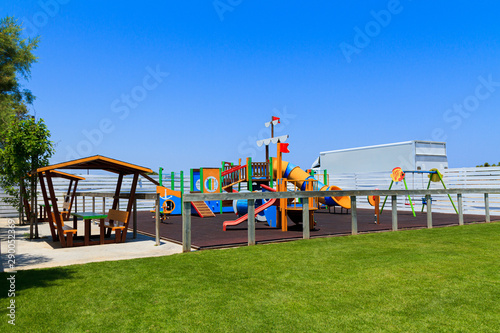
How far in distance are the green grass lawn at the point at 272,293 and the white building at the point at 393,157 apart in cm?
1610

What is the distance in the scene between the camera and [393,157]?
2364 cm

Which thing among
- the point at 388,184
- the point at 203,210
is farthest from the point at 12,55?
the point at 388,184

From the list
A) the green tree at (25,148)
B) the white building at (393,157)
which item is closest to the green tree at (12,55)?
the green tree at (25,148)

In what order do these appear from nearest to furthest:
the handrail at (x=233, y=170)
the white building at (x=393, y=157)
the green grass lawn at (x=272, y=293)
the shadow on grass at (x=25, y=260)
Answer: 1. the green grass lawn at (x=272, y=293)
2. the shadow on grass at (x=25, y=260)
3. the handrail at (x=233, y=170)
4. the white building at (x=393, y=157)

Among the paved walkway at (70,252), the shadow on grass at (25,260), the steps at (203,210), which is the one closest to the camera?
the shadow on grass at (25,260)

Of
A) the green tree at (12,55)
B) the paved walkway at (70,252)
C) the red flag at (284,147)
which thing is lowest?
the paved walkway at (70,252)

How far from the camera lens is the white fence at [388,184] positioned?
17078mm

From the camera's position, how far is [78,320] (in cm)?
382

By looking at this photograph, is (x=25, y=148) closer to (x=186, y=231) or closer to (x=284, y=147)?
(x=186, y=231)

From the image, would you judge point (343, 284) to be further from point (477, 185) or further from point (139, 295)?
point (477, 185)

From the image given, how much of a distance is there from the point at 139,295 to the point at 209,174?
14915mm

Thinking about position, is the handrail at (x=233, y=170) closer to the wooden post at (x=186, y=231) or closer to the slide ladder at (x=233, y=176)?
the slide ladder at (x=233, y=176)

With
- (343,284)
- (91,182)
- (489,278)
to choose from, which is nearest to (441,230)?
(489,278)

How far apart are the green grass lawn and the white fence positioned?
11.6m
